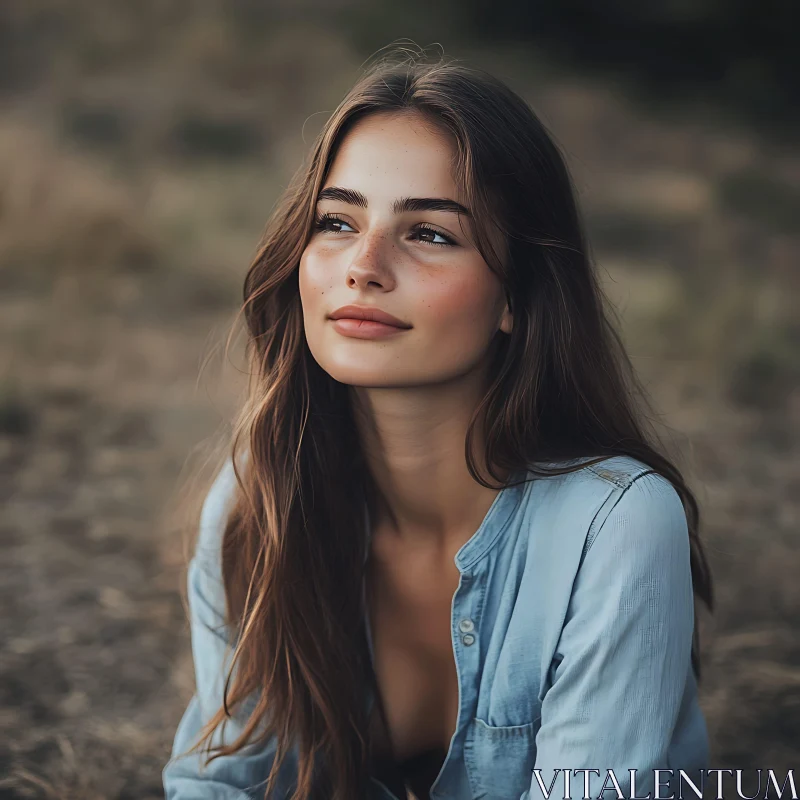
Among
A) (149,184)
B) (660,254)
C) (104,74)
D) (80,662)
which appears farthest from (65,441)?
(104,74)

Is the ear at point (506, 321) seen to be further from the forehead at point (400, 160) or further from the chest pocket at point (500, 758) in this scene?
the chest pocket at point (500, 758)

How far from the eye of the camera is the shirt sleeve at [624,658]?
1859 mm

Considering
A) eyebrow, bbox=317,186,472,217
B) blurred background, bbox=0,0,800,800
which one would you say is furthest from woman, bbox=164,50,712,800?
blurred background, bbox=0,0,800,800

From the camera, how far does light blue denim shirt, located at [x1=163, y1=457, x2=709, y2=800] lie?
6.12ft

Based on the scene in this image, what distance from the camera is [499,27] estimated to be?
1028 cm

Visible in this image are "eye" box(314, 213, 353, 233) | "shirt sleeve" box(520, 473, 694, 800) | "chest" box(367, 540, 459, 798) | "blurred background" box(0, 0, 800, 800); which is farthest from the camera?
"blurred background" box(0, 0, 800, 800)

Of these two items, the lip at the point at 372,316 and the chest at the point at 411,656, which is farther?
the chest at the point at 411,656

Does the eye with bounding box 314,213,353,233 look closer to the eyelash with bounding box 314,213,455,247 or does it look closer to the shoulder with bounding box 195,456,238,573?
the eyelash with bounding box 314,213,455,247

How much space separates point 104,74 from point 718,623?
925 cm

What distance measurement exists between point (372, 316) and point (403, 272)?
105 millimetres

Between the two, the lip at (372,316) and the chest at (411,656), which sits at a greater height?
the lip at (372,316)

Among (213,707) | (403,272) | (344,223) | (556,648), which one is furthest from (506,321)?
(213,707)

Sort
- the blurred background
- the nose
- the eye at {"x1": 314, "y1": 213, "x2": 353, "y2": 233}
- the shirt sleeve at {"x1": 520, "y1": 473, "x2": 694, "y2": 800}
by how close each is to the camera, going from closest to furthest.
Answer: the shirt sleeve at {"x1": 520, "y1": 473, "x2": 694, "y2": 800} → the nose → the eye at {"x1": 314, "y1": 213, "x2": 353, "y2": 233} → the blurred background

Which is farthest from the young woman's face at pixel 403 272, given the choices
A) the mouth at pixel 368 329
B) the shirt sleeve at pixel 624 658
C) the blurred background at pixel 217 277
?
the blurred background at pixel 217 277
